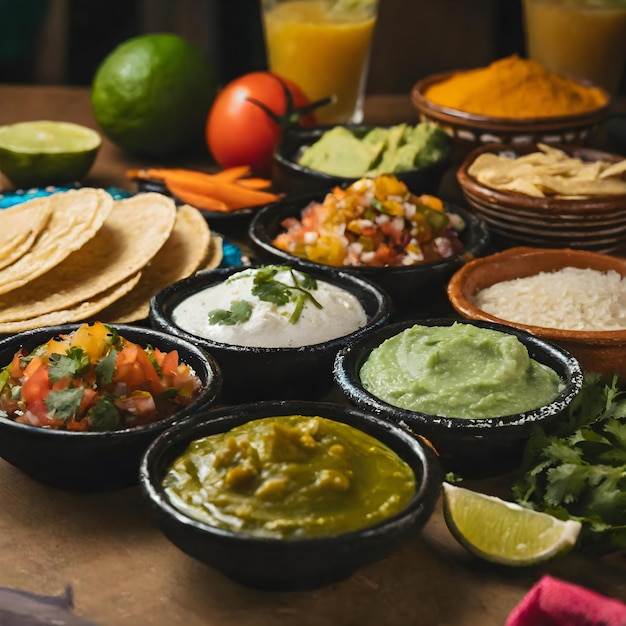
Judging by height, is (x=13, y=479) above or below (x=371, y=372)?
below

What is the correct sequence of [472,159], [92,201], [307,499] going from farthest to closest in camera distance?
[472,159], [92,201], [307,499]

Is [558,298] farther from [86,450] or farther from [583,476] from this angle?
[86,450]

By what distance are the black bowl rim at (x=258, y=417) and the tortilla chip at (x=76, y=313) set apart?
0.77 m

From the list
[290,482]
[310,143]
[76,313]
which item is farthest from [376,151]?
[290,482]

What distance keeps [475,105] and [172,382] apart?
2476 millimetres

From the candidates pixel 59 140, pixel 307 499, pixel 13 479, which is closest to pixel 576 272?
pixel 307 499

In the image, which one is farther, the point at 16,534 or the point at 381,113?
the point at 381,113

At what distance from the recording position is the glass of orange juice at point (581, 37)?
190 inches

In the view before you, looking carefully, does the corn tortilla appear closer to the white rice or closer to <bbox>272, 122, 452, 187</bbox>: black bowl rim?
<bbox>272, 122, 452, 187</bbox>: black bowl rim

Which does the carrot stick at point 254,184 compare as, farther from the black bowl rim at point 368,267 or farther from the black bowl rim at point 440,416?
the black bowl rim at point 440,416

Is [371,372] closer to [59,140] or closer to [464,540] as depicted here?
[464,540]

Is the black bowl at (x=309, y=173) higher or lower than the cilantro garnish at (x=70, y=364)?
→ lower

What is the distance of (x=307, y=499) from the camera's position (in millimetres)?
1873

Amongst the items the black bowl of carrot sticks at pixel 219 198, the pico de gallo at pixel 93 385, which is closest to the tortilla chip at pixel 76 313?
the pico de gallo at pixel 93 385
